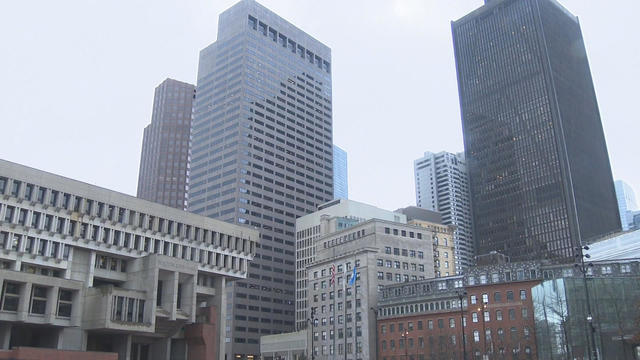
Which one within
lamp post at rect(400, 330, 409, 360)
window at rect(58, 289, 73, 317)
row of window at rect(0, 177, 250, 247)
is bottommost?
lamp post at rect(400, 330, 409, 360)

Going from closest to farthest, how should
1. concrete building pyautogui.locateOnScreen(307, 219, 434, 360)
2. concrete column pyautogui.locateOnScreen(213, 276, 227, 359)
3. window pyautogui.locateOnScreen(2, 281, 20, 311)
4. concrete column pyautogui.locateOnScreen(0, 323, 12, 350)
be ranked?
window pyautogui.locateOnScreen(2, 281, 20, 311) < concrete column pyautogui.locateOnScreen(0, 323, 12, 350) < concrete column pyautogui.locateOnScreen(213, 276, 227, 359) < concrete building pyautogui.locateOnScreen(307, 219, 434, 360)

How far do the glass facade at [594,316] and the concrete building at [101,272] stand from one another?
59147 mm

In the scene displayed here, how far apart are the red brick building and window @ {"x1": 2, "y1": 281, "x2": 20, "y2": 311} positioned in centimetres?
6519

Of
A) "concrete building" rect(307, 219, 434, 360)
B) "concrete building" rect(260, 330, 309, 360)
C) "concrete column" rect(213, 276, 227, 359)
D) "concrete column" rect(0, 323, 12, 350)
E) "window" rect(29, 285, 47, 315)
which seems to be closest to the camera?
"concrete column" rect(0, 323, 12, 350)

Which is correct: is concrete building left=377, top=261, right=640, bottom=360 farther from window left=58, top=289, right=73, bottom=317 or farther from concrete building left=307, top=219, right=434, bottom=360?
window left=58, top=289, right=73, bottom=317

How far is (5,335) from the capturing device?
86.1 m

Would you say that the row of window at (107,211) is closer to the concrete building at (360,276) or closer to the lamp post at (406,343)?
the concrete building at (360,276)

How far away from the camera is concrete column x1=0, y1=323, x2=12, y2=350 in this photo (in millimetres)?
85688

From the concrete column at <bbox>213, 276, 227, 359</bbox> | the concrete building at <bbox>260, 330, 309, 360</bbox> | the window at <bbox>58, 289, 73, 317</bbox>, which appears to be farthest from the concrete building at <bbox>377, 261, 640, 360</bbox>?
the window at <bbox>58, 289, 73, 317</bbox>

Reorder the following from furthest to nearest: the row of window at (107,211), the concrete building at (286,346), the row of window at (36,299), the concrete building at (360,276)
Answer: the concrete building at (286,346), the concrete building at (360,276), the row of window at (107,211), the row of window at (36,299)

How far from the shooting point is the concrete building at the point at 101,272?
88750 mm

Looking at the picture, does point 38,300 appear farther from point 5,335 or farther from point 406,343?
point 406,343

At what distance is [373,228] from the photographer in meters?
140

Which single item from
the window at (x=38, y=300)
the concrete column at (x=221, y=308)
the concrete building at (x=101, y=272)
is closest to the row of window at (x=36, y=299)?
the window at (x=38, y=300)
